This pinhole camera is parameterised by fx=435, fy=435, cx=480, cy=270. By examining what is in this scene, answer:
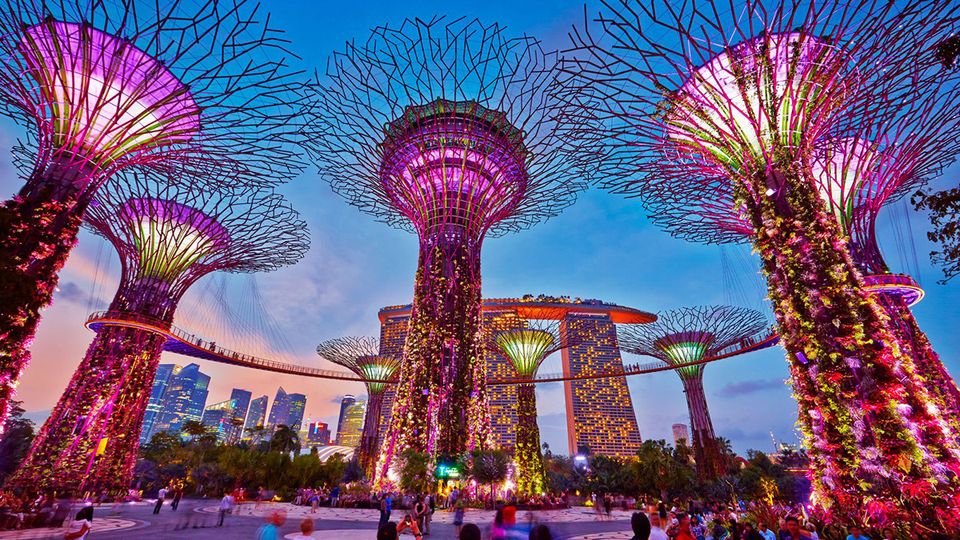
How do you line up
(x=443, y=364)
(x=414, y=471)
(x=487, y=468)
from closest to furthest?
(x=414, y=471)
(x=487, y=468)
(x=443, y=364)

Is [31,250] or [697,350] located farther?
[697,350]

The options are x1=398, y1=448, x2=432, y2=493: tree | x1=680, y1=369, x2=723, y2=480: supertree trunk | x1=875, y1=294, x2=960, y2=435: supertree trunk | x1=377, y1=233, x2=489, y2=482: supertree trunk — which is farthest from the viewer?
x1=680, y1=369, x2=723, y2=480: supertree trunk

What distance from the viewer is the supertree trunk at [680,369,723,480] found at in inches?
1366

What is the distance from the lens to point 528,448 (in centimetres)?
2559

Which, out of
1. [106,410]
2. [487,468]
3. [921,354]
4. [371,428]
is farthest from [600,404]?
[106,410]

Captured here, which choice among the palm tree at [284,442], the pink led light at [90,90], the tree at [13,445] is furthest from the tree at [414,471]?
the palm tree at [284,442]

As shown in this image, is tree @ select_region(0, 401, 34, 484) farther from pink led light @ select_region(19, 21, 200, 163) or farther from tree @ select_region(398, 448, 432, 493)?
tree @ select_region(398, 448, 432, 493)

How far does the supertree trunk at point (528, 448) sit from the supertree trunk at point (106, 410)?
→ 1901 centimetres

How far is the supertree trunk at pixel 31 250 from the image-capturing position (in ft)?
30.1

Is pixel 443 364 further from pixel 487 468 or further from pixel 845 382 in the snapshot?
pixel 845 382

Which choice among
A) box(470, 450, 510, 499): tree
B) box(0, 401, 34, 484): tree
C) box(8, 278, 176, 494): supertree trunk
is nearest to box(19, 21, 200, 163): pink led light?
box(8, 278, 176, 494): supertree trunk

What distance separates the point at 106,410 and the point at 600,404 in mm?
88874

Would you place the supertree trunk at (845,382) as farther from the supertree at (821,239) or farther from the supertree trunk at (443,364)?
the supertree trunk at (443,364)

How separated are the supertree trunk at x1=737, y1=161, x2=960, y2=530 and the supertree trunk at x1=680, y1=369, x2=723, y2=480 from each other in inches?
1125
